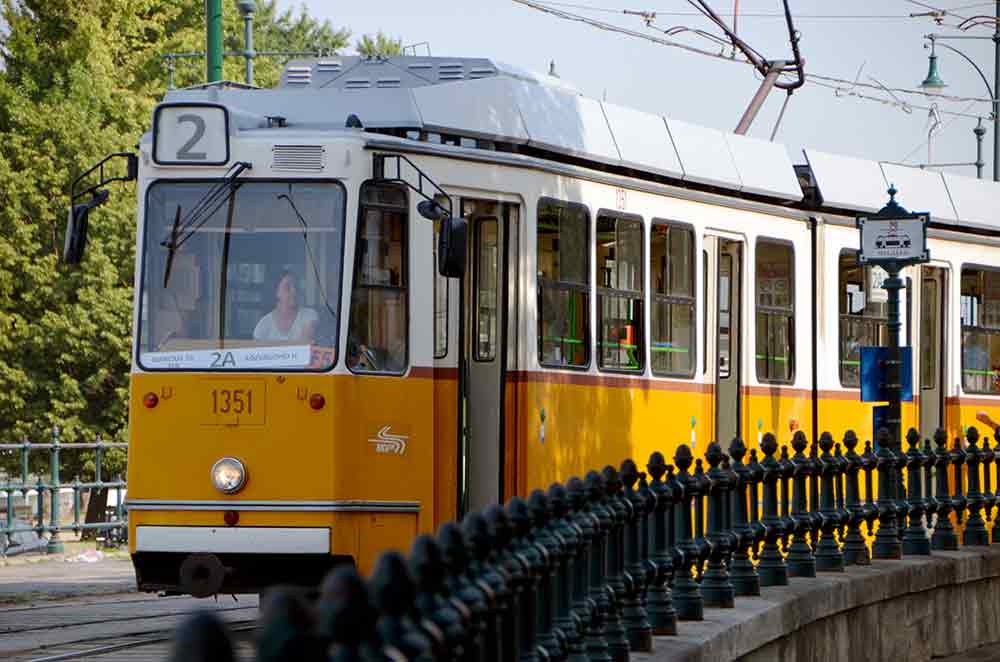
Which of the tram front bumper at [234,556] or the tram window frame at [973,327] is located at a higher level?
the tram window frame at [973,327]

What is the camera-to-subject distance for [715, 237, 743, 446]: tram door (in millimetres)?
16266

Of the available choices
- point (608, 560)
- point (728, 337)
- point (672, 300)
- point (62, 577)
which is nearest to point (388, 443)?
point (672, 300)

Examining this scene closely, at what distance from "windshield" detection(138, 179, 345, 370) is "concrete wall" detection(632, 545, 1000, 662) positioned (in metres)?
3.31

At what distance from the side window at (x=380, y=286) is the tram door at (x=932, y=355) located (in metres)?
7.88

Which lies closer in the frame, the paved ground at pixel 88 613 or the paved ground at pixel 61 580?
the paved ground at pixel 88 613

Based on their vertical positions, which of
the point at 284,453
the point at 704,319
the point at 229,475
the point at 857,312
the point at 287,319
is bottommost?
the point at 229,475

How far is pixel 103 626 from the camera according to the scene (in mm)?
14961

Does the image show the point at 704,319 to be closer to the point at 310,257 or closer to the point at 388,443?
the point at 388,443

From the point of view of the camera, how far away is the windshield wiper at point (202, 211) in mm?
12688

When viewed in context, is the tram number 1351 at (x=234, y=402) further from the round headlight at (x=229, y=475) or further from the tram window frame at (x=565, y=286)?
the tram window frame at (x=565, y=286)

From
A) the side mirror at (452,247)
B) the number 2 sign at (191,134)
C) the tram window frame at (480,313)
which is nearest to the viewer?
the side mirror at (452,247)

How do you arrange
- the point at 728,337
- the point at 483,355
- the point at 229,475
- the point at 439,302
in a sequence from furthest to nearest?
the point at 728,337 → the point at 483,355 → the point at 439,302 → the point at 229,475

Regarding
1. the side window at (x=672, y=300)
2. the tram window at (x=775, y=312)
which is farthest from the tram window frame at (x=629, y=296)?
the tram window at (x=775, y=312)

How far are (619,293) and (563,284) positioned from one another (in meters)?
0.80
